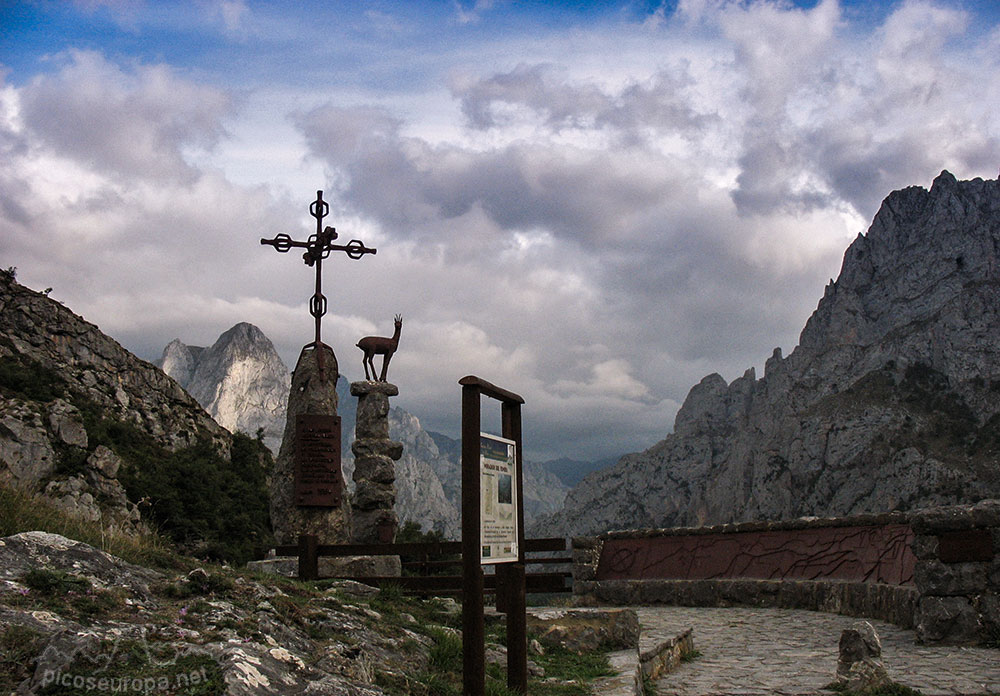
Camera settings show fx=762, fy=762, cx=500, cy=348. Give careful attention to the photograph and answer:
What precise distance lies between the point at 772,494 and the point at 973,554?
61443mm

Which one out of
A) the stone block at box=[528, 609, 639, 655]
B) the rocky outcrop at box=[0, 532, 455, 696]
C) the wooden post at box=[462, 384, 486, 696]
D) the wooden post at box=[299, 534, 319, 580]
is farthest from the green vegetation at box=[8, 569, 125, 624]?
the wooden post at box=[299, 534, 319, 580]

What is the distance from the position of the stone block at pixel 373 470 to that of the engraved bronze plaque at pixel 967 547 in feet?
36.2

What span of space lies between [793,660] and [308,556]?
244 inches

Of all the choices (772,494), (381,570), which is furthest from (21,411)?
(772,494)

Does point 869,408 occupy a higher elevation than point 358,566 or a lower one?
higher

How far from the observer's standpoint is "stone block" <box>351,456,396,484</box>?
16875mm

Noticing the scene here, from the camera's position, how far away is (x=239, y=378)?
12750 cm

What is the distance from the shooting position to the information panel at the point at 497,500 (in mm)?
5562

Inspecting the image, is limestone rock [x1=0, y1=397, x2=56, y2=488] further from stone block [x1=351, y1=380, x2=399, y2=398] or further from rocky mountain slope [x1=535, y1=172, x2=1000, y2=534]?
rocky mountain slope [x1=535, y1=172, x2=1000, y2=534]

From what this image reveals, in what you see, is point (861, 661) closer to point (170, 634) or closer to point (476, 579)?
point (476, 579)

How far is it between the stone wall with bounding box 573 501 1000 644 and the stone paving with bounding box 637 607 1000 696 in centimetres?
48

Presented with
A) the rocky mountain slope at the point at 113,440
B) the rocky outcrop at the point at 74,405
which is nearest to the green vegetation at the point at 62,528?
the rocky mountain slope at the point at 113,440

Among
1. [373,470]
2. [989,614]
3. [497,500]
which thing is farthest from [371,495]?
[989,614]

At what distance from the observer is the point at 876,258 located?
287ft
